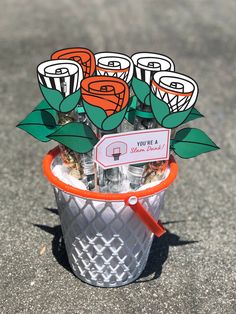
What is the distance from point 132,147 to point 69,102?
18 cm

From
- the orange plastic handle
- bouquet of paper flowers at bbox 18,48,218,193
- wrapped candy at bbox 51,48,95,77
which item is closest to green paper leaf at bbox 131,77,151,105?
bouquet of paper flowers at bbox 18,48,218,193

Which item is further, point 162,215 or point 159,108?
point 162,215

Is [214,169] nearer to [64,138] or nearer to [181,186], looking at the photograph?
[181,186]

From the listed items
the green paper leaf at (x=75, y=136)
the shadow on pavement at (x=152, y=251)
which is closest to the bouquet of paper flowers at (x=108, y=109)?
the green paper leaf at (x=75, y=136)

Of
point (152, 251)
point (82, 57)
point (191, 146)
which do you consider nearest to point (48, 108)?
point (82, 57)

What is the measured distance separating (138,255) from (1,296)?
0.38m

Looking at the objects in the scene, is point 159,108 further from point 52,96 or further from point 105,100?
point 52,96

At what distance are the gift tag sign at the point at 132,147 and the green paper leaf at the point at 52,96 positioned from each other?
0.15m

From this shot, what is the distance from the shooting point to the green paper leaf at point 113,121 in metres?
0.95

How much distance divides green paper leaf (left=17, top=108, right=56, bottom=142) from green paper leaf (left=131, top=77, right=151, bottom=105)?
22 centimetres

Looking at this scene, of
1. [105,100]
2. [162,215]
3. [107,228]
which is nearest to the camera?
[105,100]

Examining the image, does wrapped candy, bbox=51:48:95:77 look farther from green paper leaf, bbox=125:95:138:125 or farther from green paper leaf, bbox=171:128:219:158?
green paper leaf, bbox=171:128:219:158

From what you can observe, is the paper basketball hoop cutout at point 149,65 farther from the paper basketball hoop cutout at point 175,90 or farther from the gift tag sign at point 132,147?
the gift tag sign at point 132,147

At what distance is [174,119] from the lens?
984 mm
